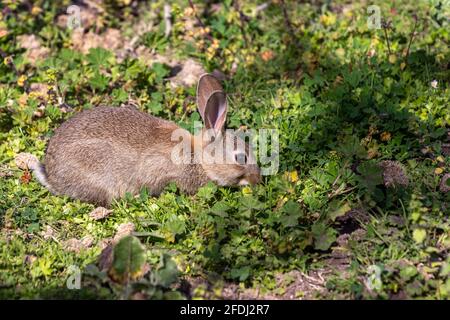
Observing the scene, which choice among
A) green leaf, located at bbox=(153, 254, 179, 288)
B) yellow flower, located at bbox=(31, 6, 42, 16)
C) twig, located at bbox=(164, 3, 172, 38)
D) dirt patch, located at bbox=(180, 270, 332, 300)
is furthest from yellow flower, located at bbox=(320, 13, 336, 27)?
green leaf, located at bbox=(153, 254, 179, 288)

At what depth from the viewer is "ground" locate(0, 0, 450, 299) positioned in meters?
4.46

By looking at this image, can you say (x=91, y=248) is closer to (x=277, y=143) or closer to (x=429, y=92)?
(x=277, y=143)

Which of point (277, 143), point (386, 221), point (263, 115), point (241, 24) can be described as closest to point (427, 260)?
point (386, 221)

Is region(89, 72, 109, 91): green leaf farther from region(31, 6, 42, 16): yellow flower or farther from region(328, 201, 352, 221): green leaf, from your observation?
region(328, 201, 352, 221): green leaf

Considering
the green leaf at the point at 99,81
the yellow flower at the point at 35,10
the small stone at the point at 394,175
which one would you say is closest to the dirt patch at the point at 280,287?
the small stone at the point at 394,175

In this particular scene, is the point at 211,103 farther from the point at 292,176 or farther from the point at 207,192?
the point at 292,176

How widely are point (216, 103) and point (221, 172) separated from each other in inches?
23.2

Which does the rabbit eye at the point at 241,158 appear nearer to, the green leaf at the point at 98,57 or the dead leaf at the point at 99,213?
the dead leaf at the point at 99,213

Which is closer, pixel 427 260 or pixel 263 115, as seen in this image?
pixel 427 260

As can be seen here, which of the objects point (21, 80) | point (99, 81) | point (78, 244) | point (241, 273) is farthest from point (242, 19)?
point (241, 273)

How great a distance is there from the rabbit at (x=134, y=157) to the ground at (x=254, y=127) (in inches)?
5.3

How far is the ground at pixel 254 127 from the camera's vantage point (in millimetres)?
4465

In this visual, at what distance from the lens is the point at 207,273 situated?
458cm

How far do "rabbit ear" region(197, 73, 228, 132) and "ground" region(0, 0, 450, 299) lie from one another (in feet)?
1.87
